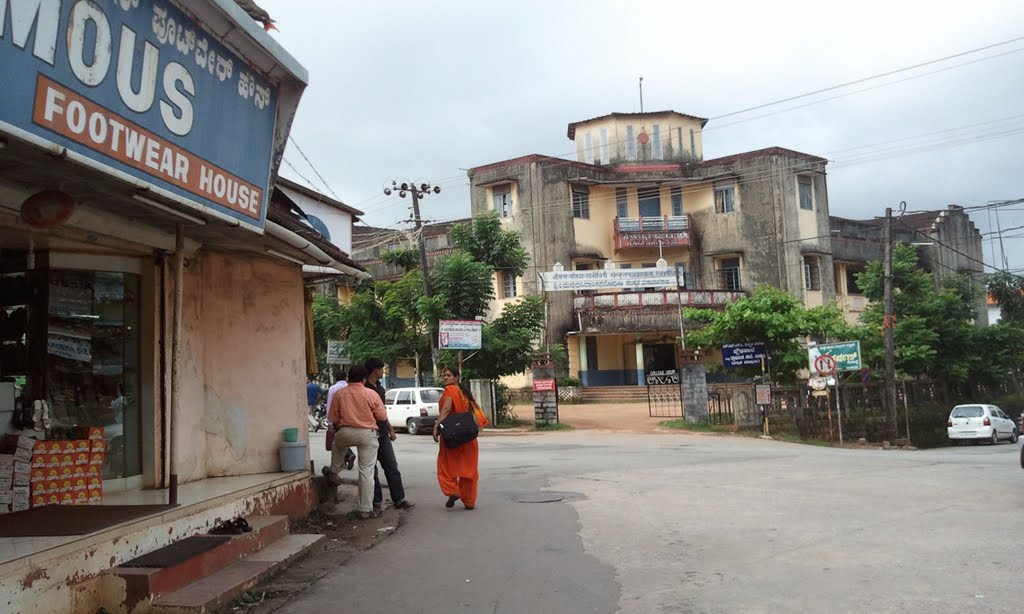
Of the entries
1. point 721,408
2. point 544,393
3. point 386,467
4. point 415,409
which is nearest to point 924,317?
point 721,408

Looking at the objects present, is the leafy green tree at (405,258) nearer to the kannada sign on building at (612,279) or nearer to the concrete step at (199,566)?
the kannada sign on building at (612,279)

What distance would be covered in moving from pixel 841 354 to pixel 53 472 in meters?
23.3

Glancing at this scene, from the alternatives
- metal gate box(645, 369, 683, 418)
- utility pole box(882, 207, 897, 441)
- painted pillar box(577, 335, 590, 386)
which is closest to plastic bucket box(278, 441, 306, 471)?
metal gate box(645, 369, 683, 418)

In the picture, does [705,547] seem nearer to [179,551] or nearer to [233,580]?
[233,580]

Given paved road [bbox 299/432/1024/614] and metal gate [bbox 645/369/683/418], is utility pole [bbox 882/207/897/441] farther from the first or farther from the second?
paved road [bbox 299/432/1024/614]

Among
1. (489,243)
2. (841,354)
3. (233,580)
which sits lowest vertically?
(233,580)

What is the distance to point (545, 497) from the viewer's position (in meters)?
11.4

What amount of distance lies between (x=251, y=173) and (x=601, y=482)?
7545 mm

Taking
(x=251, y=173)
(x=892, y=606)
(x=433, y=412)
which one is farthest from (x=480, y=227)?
(x=892, y=606)

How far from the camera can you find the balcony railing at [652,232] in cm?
4288

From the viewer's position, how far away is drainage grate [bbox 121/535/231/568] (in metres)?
5.98

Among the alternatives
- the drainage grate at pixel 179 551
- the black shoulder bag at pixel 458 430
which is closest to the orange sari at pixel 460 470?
the black shoulder bag at pixel 458 430

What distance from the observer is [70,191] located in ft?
20.3

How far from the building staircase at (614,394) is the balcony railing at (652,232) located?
23.5ft
